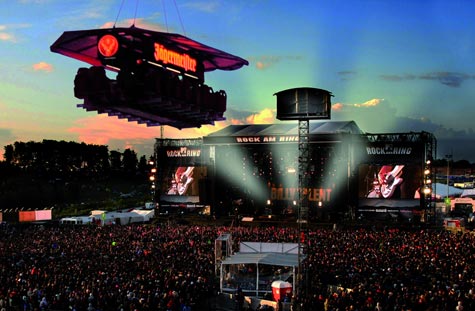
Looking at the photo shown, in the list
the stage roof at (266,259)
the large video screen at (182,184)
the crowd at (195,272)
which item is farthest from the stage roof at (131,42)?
the large video screen at (182,184)

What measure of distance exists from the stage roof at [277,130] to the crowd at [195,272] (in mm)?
14648

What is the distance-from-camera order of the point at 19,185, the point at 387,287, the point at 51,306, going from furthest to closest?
the point at 19,185 → the point at 387,287 → the point at 51,306

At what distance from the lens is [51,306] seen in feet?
53.5

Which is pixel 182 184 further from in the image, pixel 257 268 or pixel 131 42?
pixel 131 42

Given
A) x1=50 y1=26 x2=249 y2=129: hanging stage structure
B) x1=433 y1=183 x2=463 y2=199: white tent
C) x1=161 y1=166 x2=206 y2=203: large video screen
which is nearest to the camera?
x1=50 y1=26 x2=249 y2=129: hanging stage structure

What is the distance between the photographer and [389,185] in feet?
135

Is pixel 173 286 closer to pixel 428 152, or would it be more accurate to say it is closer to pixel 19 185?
pixel 428 152

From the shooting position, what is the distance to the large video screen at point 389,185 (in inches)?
1591

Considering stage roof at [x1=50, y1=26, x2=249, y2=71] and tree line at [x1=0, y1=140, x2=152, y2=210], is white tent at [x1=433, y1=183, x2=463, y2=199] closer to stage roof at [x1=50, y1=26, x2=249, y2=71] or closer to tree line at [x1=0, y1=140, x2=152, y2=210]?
tree line at [x1=0, y1=140, x2=152, y2=210]

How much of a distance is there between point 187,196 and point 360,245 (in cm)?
2392

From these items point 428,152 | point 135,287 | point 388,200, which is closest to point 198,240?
point 135,287

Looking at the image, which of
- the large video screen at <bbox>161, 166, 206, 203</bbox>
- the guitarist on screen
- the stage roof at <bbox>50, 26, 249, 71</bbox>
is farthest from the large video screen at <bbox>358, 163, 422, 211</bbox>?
the stage roof at <bbox>50, 26, 249, 71</bbox>

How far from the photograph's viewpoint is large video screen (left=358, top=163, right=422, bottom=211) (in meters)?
40.4

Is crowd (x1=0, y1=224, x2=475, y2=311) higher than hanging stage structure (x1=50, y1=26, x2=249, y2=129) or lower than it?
lower
